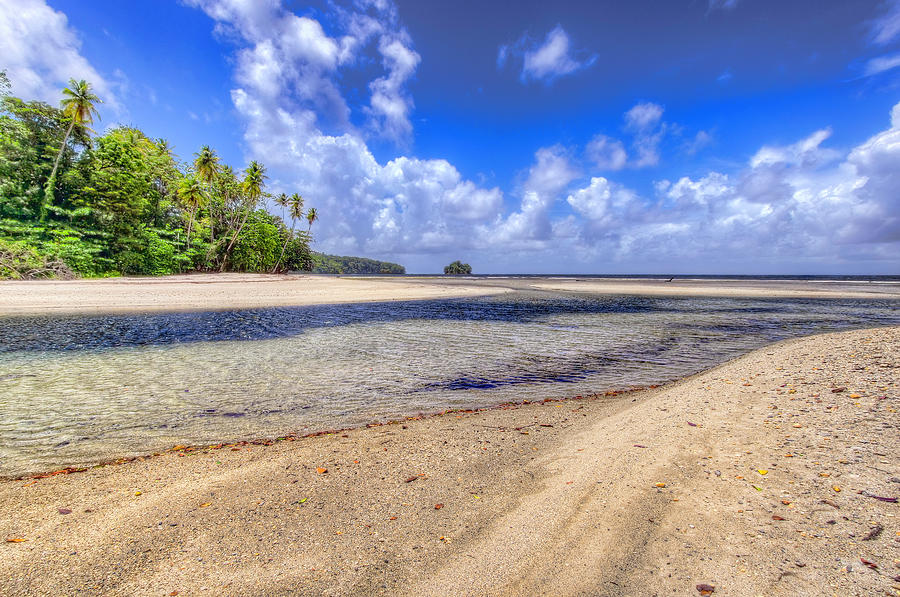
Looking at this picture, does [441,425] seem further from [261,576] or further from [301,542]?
[261,576]

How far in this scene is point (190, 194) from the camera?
59.4 metres

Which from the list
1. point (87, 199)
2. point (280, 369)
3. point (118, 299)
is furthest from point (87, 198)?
point (280, 369)

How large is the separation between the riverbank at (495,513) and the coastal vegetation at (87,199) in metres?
51.9

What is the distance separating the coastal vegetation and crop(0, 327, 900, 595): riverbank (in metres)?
51.9

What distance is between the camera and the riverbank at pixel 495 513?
2.97m

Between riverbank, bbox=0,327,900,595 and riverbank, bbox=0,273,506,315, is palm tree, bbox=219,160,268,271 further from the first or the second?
riverbank, bbox=0,327,900,595

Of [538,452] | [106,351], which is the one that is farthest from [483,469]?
[106,351]

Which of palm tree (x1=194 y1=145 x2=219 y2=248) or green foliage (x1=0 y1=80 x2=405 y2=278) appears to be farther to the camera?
palm tree (x1=194 y1=145 x2=219 y2=248)

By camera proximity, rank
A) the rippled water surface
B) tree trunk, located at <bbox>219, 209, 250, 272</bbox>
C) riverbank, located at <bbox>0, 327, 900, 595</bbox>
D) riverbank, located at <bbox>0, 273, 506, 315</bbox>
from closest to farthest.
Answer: riverbank, located at <bbox>0, 327, 900, 595</bbox> → the rippled water surface → riverbank, located at <bbox>0, 273, 506, 315</bbox> → tree trunk, located at <bbox>219, 209, 250, 272</bbox>

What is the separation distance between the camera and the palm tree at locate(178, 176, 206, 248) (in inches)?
2339

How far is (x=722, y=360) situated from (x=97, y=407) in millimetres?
18597

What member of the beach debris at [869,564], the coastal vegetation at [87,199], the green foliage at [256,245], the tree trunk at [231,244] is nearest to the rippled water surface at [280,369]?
the beach debris at [869,564]

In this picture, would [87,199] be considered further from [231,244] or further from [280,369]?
[280,369]

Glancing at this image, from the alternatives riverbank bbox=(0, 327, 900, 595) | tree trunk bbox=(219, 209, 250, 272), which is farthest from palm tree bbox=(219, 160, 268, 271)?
riverbank bbox=(0, 327, 900, 595)
